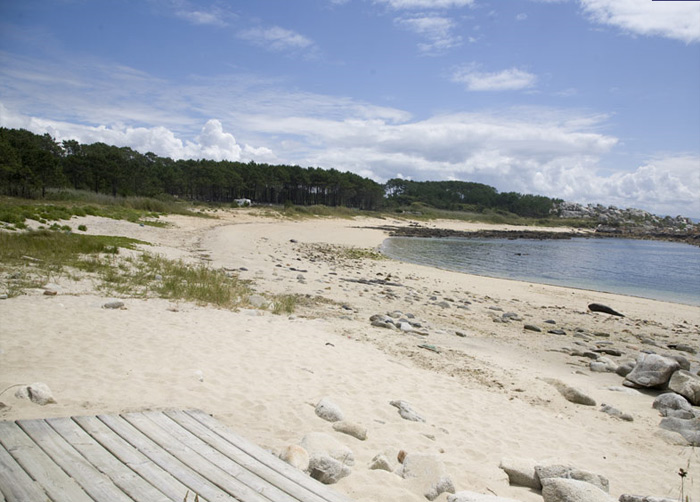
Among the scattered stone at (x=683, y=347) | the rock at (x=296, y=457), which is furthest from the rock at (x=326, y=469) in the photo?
the scattered stone at (x=683, y=347)

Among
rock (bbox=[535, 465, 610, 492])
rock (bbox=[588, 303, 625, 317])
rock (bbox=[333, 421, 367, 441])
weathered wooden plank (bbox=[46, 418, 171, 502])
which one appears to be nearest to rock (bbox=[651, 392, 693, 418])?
rock (bbox=[535, 465, 610, 492])

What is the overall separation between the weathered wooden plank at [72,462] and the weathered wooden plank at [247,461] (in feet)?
3.06

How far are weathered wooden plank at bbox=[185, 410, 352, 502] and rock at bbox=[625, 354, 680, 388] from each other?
7.58m

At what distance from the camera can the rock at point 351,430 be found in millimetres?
5027

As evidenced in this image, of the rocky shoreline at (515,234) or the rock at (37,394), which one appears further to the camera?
the rocky shoreline at (515,234)

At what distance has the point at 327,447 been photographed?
14.4 ft

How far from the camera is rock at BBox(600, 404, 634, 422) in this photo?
6.71m

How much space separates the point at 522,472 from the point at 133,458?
12.2 ft

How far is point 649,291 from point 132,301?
2663cm

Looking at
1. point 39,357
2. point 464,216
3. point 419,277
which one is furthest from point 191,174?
point 39,357

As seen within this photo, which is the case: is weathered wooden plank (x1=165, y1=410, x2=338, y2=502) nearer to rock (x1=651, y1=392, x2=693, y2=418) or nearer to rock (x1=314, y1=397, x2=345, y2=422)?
rock (x1=314, y1=397, x2=345, y2=422)

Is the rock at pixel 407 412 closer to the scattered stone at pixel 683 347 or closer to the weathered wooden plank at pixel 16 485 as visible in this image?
the weathered wooden plank at pixel 16 485

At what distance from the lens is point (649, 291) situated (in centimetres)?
2467

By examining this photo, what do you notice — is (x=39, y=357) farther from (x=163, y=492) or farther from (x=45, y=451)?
(x=163, y=492)
